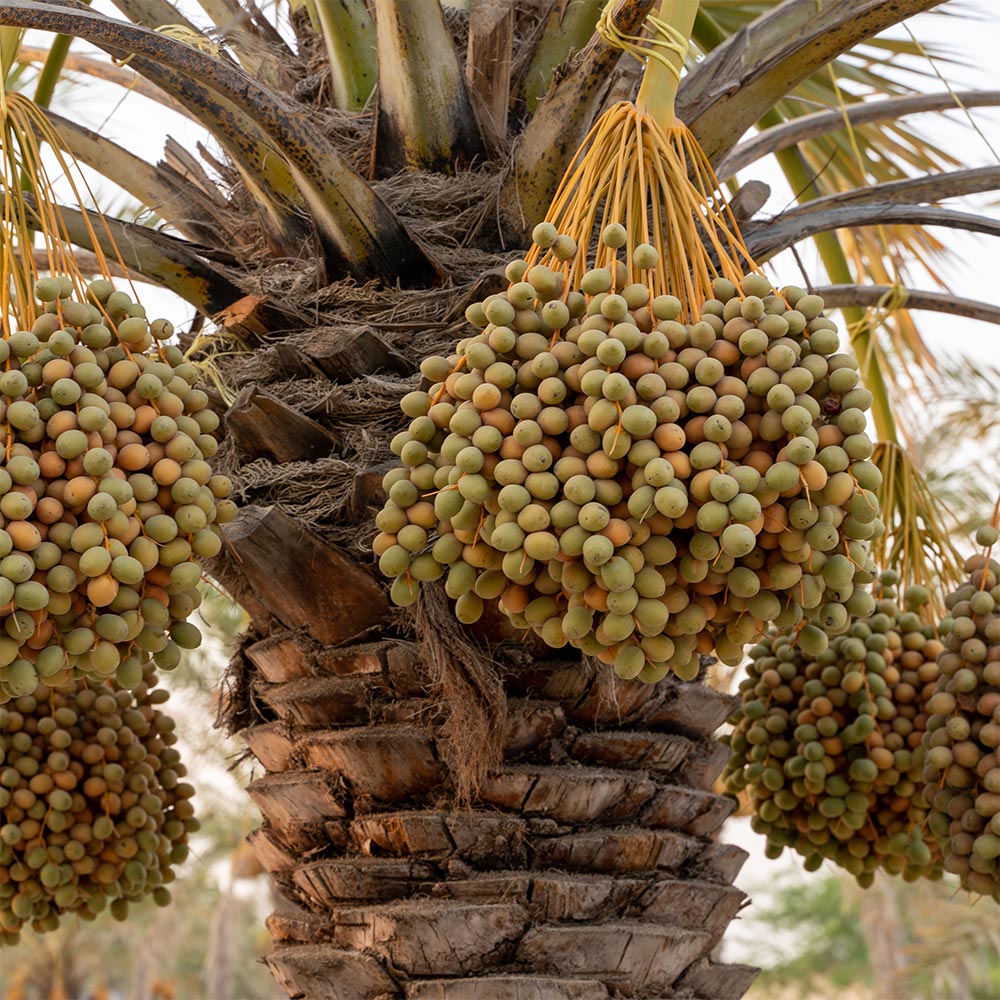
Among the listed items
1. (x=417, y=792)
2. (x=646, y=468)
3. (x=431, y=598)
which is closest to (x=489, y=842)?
(x=417, y=792)

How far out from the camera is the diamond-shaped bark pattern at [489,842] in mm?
1839

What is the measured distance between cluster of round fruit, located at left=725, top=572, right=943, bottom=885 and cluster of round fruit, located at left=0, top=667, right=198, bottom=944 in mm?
1247

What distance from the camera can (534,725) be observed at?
6.47ft

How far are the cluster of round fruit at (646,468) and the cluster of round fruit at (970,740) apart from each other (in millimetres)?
628

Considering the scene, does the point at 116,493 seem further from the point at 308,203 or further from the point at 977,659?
the point at 977,659

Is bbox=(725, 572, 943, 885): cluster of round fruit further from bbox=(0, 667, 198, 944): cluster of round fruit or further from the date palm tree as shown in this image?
bbox=(0, 667, 198, 944): cluster of round fruit

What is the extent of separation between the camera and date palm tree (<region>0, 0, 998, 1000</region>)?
1.87 m

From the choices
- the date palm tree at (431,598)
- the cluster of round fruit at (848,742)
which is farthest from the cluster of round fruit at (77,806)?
the cluster of round fruit at (848,742)

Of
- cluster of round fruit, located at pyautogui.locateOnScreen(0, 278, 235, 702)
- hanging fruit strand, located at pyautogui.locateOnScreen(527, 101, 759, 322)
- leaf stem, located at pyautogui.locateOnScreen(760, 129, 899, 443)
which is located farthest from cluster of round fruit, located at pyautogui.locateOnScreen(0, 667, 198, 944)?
leaf stem, located at pyautogui.locateOnScreen(760, 129, 899, 443)

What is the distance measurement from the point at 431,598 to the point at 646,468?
63 cm

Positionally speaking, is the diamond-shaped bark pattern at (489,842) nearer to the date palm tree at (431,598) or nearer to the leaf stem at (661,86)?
the date palm tree at (431,598)

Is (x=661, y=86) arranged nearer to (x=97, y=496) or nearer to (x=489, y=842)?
(x=97, y=496)

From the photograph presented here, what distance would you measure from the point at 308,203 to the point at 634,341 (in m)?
0.85

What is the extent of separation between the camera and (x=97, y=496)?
1403mm
